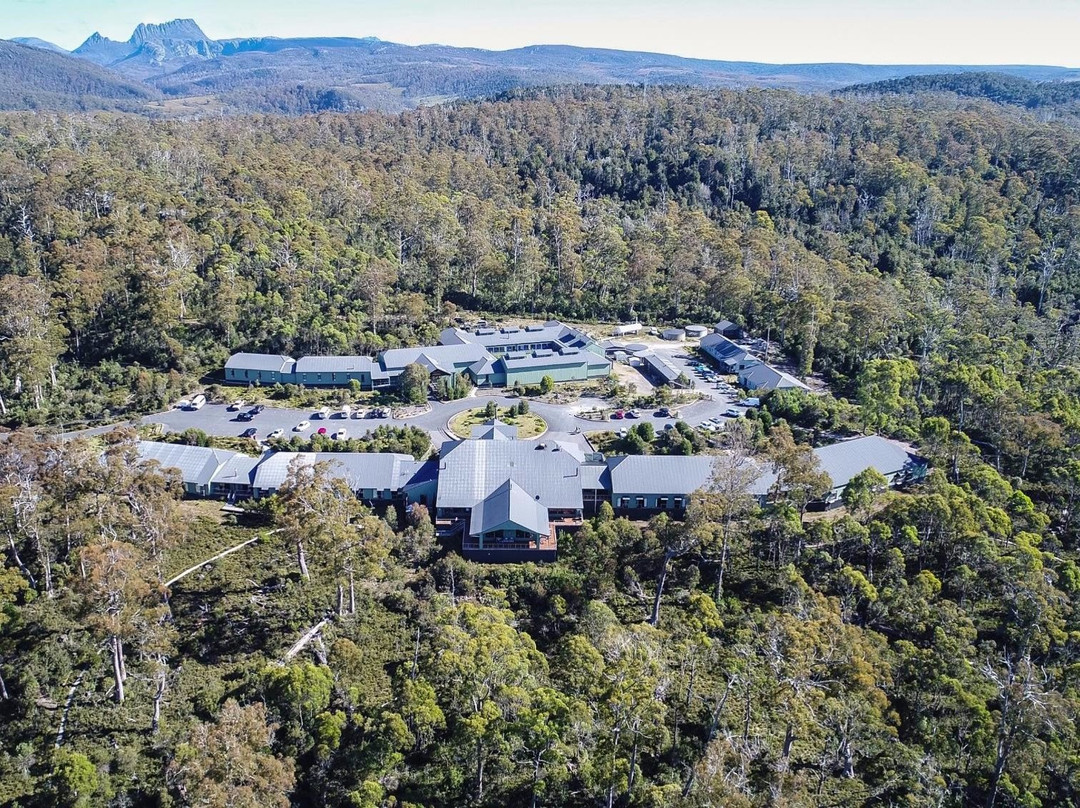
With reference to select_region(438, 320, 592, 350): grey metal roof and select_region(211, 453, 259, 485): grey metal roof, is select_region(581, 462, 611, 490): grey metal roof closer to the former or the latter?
select_region(211, 453, 259, 485): grey metal roof

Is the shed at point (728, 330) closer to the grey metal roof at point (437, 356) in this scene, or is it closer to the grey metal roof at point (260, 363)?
the grey metal roof at point (437, 356)

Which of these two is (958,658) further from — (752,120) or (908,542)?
(752,120)

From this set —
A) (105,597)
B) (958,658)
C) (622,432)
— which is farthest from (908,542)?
(105,597)

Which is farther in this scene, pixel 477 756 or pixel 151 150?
pixel 151 150

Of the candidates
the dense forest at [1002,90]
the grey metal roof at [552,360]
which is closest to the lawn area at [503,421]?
the grey metal roof at [552,360]

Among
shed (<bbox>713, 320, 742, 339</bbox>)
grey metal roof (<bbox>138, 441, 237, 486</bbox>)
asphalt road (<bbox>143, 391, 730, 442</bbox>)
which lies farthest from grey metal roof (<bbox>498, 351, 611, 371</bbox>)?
grey metal roof (<bbox>138, 441, 237, 486</bbox>)

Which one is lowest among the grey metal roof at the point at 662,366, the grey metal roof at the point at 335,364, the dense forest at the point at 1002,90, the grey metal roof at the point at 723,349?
the grey metal roof at the point at 662,366
